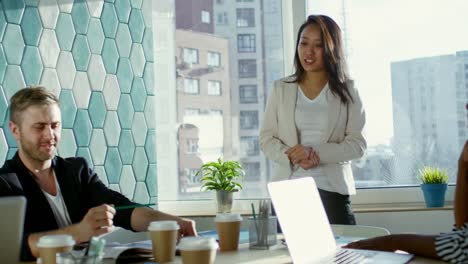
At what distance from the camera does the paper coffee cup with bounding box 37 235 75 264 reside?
1.43 m

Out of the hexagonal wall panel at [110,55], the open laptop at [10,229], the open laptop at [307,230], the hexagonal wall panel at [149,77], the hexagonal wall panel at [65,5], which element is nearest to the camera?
the open laptop at [10,229]

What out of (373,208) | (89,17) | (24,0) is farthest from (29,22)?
(373,208)

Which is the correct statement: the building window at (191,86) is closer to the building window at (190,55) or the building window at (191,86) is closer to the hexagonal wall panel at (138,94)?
the building window at (190,55)

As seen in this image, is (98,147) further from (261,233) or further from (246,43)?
(261,233)

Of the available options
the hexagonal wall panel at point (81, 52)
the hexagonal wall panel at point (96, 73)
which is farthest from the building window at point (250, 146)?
the hexagonal wall panel at point (81, 52)

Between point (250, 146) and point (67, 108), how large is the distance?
1.13 meters

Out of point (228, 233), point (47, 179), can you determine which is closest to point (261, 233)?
point (228, 233)

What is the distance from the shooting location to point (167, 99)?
374cm

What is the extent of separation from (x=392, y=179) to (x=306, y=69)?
109 centimetres

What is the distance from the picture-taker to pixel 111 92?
3.36 m

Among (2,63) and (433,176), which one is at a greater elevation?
(2,63)

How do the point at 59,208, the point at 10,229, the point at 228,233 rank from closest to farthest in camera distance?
the point at 10,229 → the point at 228,233 → the point at 59,208

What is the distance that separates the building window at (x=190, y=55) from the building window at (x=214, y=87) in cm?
16

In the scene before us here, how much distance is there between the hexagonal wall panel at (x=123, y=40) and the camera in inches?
135
